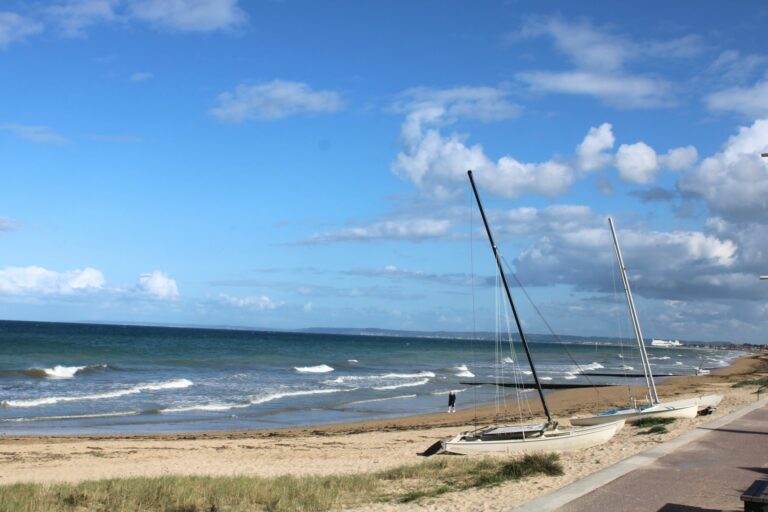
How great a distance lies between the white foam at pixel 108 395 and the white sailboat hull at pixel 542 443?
2053 centimetres

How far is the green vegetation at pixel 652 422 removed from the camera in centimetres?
1974

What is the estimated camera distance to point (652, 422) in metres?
20.1

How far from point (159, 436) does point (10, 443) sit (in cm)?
414

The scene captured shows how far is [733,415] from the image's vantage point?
1969cm

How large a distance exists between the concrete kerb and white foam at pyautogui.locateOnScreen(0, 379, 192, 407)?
81.8ft

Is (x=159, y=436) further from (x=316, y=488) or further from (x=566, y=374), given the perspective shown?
(x=566, y=374)

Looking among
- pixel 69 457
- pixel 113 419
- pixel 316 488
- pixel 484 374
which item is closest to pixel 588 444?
pixel 316 488

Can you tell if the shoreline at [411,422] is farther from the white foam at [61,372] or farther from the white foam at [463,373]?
the white foam at [61,372]

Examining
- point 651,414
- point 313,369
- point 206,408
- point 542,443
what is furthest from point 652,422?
point 313,369

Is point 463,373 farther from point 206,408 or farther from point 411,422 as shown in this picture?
point 411,422

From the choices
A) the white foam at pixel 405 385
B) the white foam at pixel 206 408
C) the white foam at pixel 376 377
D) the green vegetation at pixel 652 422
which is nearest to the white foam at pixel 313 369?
the white foam at pixel 376 377

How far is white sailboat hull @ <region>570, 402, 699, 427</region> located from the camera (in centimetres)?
2053

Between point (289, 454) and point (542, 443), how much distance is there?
6791mm

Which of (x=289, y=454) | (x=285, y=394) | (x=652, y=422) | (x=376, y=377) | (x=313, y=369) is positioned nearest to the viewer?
(x=289, y=454)
